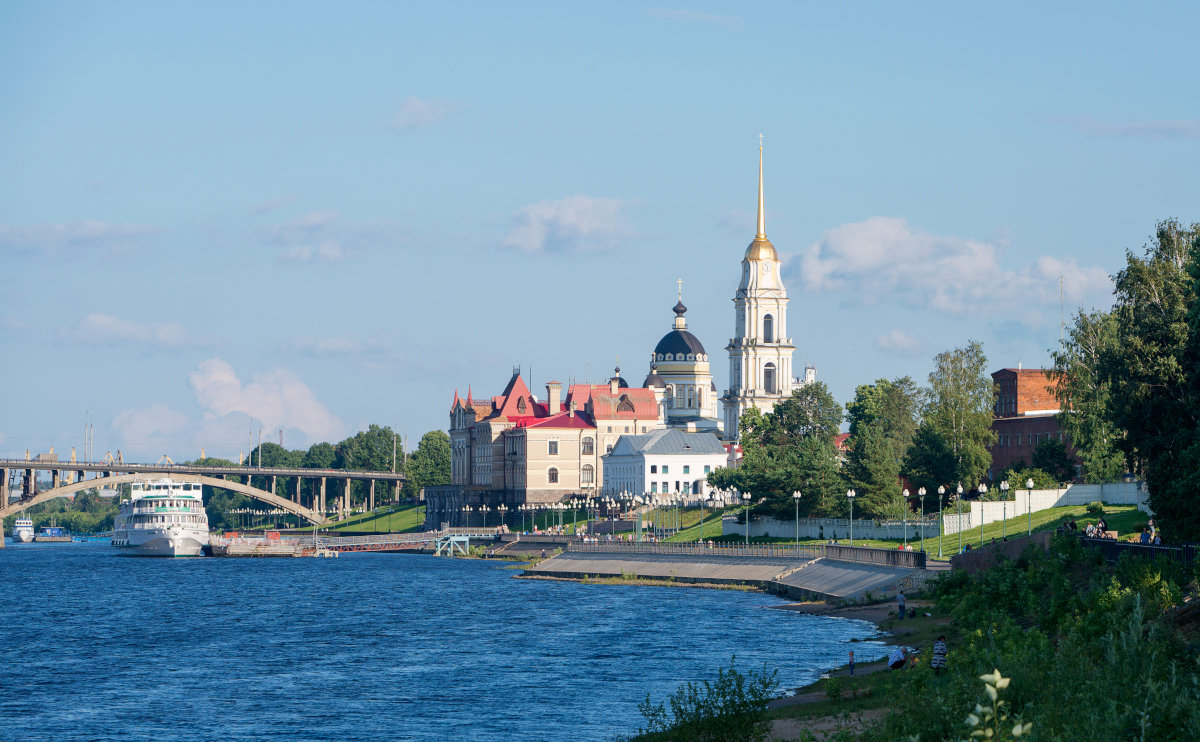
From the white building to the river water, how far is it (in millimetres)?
75550

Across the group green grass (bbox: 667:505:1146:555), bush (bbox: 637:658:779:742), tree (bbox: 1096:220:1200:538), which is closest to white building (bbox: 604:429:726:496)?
green grass (bbox: 667:505:1146:555)

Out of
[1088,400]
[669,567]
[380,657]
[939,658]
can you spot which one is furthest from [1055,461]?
[939,658]

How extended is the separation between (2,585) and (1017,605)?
9896 cm

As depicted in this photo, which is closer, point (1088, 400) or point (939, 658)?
point (939, 658)

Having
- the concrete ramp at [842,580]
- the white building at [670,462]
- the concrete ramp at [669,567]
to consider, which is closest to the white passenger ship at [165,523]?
the white building at [670,462]

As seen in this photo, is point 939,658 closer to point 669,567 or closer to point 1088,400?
point 1088,400

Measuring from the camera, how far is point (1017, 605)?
54.1 meters

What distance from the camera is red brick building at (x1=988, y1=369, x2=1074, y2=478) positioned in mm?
122750

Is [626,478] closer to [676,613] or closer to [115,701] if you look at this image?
[676,613]

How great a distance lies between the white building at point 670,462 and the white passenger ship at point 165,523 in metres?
55.6

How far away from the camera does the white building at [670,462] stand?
7500 inches

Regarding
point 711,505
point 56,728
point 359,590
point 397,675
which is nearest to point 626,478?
point 711,505

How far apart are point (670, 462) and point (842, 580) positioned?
10519cm

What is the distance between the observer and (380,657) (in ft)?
218
